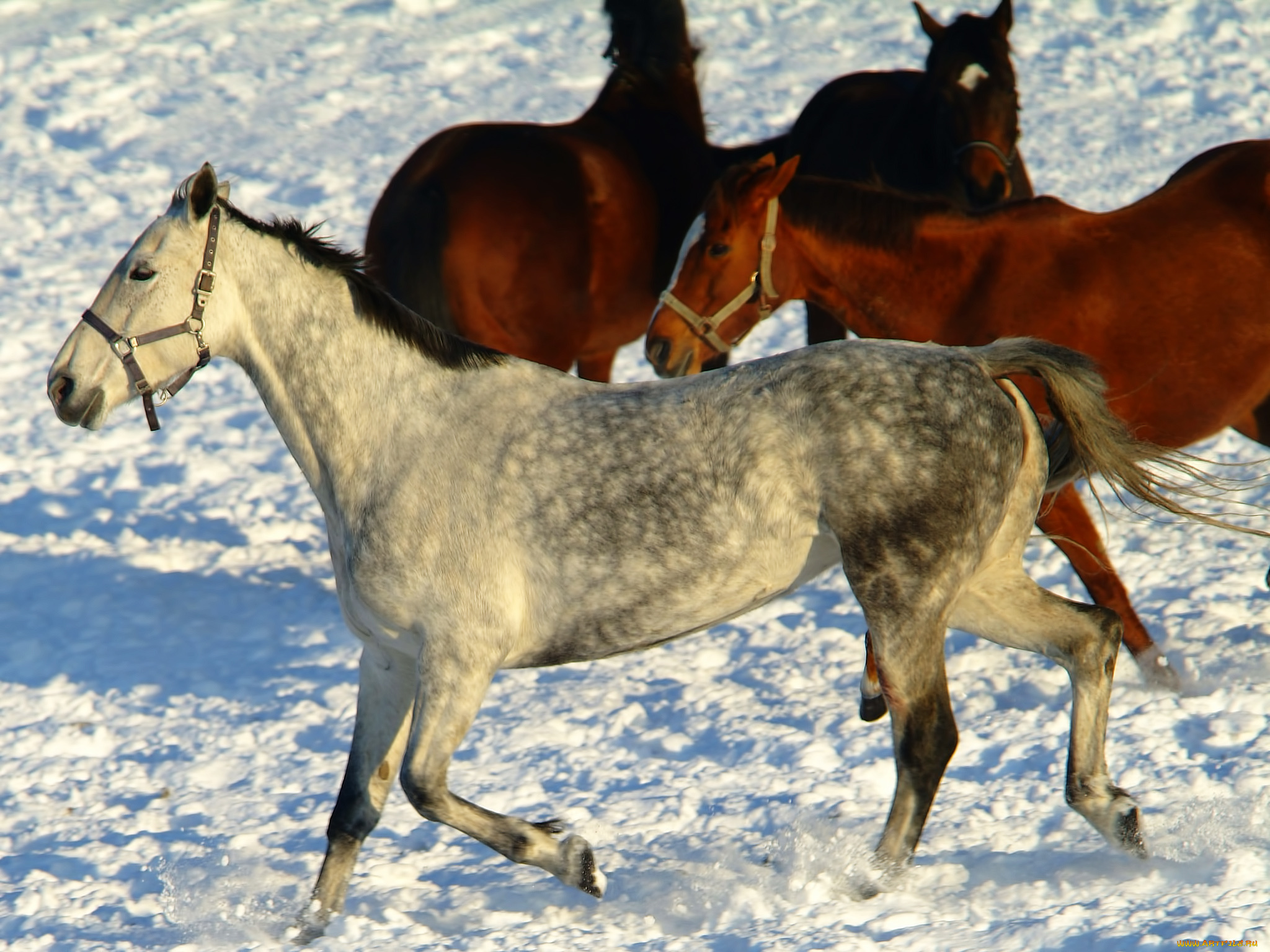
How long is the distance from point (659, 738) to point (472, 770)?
0.66 m

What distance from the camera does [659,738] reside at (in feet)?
15.9

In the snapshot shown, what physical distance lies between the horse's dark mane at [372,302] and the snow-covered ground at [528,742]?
152 cm

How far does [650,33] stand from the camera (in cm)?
700

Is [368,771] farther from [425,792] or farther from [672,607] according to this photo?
[672,607]

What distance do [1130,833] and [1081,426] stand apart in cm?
108

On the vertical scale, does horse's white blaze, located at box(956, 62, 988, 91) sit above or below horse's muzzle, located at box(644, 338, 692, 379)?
above

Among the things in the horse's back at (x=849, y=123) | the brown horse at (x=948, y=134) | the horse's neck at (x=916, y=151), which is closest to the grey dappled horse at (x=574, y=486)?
the brown horse at (x=948, y=134)

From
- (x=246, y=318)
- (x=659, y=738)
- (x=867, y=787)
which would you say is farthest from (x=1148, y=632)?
(x=246, y=318)

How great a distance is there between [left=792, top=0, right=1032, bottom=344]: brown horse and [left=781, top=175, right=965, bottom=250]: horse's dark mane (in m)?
1.15

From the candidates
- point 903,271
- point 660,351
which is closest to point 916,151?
point 903,271

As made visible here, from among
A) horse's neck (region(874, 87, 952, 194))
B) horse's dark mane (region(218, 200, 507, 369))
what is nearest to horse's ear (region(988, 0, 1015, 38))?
horse's neck (region(874, 87, 952, 194))

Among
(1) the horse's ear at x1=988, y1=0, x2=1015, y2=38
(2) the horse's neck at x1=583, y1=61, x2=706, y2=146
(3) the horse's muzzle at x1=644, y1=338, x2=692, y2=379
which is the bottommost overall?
(3) the horse's muzzle at x1=644, y1=338, x2=692, y2=379

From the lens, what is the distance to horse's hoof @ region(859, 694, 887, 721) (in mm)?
4734

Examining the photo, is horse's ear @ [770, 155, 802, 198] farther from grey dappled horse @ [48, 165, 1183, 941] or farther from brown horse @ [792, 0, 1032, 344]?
grey dappled horse @ [48, 165, 1183, 941]
